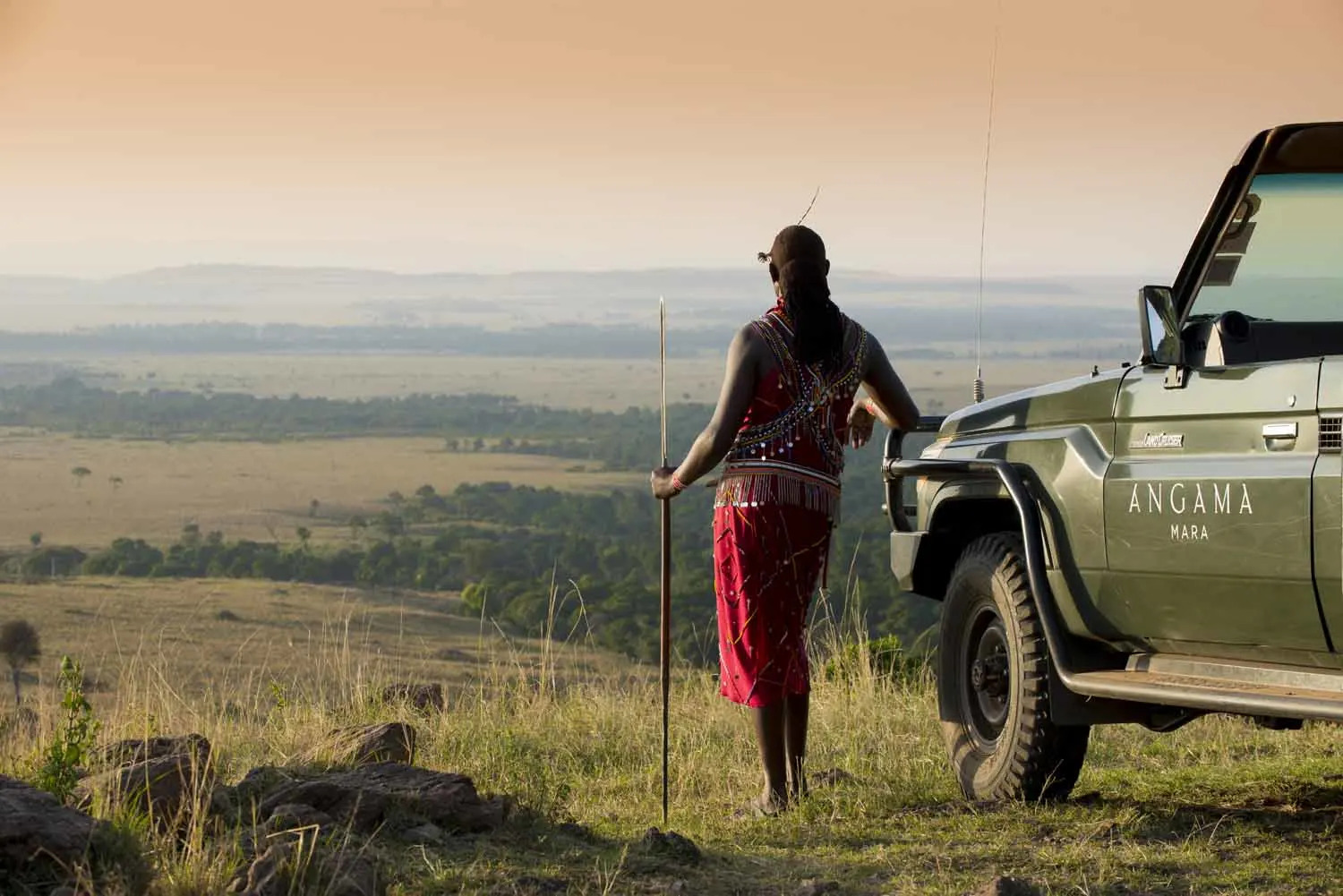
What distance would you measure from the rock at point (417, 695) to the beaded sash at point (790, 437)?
3.86m

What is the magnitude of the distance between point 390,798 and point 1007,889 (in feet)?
7.14

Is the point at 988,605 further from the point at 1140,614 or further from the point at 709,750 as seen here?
the point at 709,750

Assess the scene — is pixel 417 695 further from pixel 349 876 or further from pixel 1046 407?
pixel 349 876

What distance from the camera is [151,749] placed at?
21.2 ft

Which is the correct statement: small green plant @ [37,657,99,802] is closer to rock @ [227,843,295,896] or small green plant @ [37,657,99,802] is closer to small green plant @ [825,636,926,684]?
rock @ [227,843,295,896]

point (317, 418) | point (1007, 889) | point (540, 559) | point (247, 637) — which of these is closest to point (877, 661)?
point (247, 637)

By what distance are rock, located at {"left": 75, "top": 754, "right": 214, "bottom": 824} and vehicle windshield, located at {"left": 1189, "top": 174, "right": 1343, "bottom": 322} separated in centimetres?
349

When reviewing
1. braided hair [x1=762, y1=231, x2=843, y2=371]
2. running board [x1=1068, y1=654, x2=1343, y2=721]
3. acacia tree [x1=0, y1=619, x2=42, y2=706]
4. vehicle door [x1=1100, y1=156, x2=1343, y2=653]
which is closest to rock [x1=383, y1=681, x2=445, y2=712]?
braided hair [x1=762, y1=231, x2=843, y2=371]

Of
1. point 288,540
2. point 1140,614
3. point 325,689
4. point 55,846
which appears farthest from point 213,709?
Answer: point 288,540

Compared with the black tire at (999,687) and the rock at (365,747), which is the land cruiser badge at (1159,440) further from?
the rock at (365,747)

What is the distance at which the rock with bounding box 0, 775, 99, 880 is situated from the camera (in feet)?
16.3

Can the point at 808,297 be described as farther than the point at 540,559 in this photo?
No

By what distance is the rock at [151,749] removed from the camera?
6.33 metres

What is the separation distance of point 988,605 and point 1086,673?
0.75 meters
